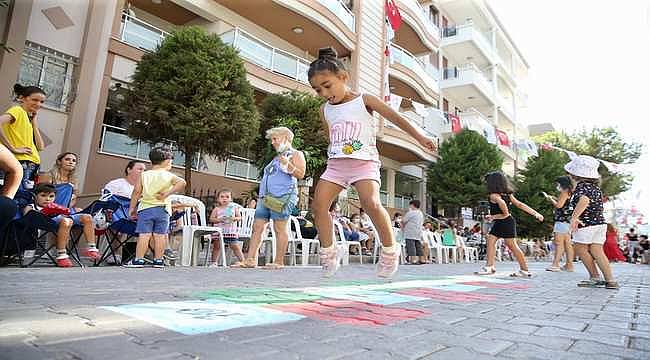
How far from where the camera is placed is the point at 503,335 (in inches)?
72.1

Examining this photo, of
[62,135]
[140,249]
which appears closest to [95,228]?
[140,249]

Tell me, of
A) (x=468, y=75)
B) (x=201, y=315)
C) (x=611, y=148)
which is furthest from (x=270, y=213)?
(x=611, y=148)

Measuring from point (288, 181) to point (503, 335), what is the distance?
395 centimetres

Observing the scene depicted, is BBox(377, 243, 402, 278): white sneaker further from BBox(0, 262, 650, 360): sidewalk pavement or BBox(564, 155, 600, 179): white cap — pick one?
BBox(564, 155, 600, 179): white cap

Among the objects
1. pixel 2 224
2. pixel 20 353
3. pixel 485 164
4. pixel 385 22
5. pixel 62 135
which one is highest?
pixel 385 22

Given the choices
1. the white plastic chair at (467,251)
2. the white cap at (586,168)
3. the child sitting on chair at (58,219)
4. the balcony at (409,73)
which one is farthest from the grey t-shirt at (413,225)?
the balcony at (409,73)

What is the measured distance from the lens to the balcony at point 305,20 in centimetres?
1459

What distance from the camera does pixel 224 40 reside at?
13125 millimetres

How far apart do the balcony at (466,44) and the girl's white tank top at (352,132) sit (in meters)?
26.2

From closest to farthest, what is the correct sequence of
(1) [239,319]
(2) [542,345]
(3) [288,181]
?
(2) [542,345], (1) [239,319], (3) [288,181]

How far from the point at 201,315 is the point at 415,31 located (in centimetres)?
2162

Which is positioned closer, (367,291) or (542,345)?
(542,345)

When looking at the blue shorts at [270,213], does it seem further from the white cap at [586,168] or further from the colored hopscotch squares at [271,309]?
the white cap at [586,168]

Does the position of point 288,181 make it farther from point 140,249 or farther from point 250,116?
point 250,116
